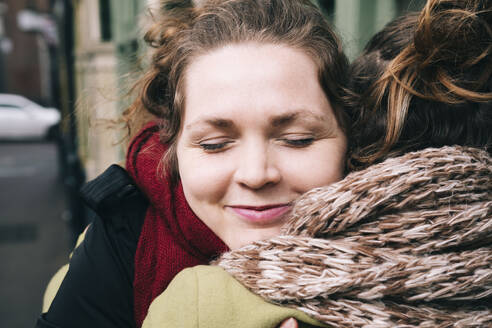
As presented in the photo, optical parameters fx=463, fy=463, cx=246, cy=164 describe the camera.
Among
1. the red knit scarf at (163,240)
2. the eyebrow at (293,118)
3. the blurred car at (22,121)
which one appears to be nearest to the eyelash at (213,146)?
the eyebrow at (293,118)

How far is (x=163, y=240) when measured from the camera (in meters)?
1.56

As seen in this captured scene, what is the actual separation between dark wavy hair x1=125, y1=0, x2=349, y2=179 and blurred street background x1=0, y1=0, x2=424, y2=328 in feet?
0.88

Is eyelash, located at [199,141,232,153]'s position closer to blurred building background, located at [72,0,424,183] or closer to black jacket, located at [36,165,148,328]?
black jacket, located at [36,165,148,328]

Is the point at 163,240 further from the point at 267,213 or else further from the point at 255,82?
the point at 255,82

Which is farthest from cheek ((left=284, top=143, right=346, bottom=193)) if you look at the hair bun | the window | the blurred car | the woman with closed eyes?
the blurred car

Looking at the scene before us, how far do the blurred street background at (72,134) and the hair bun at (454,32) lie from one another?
430mm

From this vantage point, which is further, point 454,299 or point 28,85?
point 28,85

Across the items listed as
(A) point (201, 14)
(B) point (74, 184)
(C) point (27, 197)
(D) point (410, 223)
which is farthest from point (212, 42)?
(C) point (27, 197)

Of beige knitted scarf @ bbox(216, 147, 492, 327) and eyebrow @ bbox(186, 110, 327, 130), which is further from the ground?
eyebrow @ bbox(186, 110, 327, 130)

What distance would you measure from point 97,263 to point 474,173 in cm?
120

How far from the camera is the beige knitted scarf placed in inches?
38.7

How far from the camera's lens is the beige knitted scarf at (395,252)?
0.98 metres

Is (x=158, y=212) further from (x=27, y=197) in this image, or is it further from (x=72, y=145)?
(x=27, y=197)

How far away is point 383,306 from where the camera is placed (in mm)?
1001
